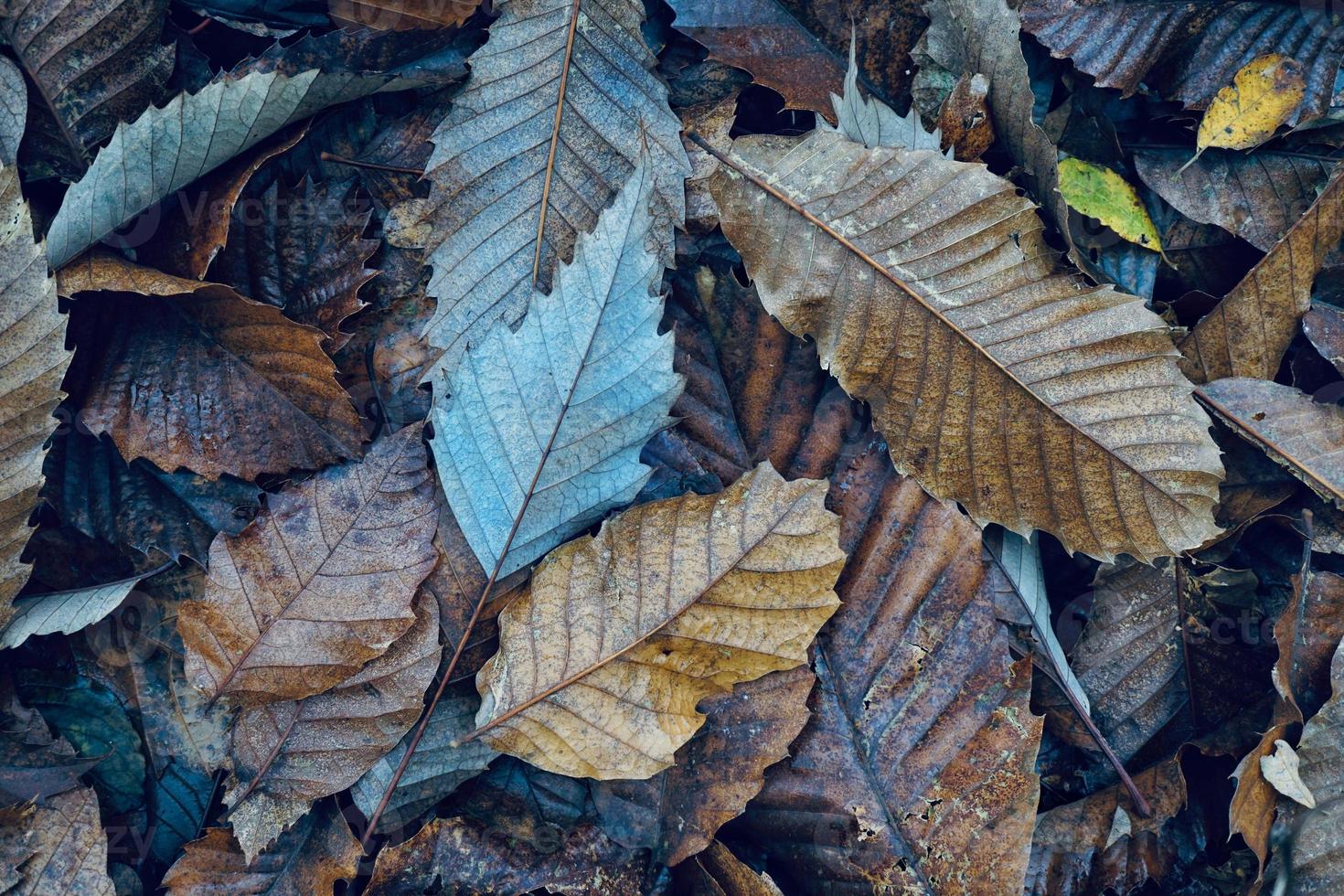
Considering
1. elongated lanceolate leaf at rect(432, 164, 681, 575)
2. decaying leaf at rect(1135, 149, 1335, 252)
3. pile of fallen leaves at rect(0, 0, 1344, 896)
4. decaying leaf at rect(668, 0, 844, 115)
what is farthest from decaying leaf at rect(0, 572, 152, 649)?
decaying leaf at rect(1135, 149, 1335, 252)

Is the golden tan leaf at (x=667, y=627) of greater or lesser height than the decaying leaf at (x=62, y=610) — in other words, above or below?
below

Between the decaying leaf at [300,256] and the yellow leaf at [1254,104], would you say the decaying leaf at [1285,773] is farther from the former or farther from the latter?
the decaying leaf at [300,256]

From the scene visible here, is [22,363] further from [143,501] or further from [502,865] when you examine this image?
[502,865]

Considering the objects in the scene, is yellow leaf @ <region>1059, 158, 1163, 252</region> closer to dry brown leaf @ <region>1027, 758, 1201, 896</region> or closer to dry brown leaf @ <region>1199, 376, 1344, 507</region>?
dry brown leaf @ <region>1199, 376, 1344, 507</region>

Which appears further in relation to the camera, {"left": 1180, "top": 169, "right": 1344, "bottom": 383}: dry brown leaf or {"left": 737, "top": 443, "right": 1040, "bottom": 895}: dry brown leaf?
{"left": 1180, "top": 169, "right": 1344, "bottom": 383}: dry brown leaf

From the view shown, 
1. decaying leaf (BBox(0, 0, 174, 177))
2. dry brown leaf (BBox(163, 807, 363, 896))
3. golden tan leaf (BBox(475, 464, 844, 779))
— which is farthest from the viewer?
decaying leaf (BBox(0, 0, 174, 177))

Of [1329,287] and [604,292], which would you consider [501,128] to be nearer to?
[604,292]

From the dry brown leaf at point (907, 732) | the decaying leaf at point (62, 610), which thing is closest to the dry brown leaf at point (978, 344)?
the dry brown leaf at point (907, 732)

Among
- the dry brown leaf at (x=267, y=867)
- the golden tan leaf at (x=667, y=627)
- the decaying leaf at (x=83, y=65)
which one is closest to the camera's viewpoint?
the golden tan leaf at (x=667, y=627)
